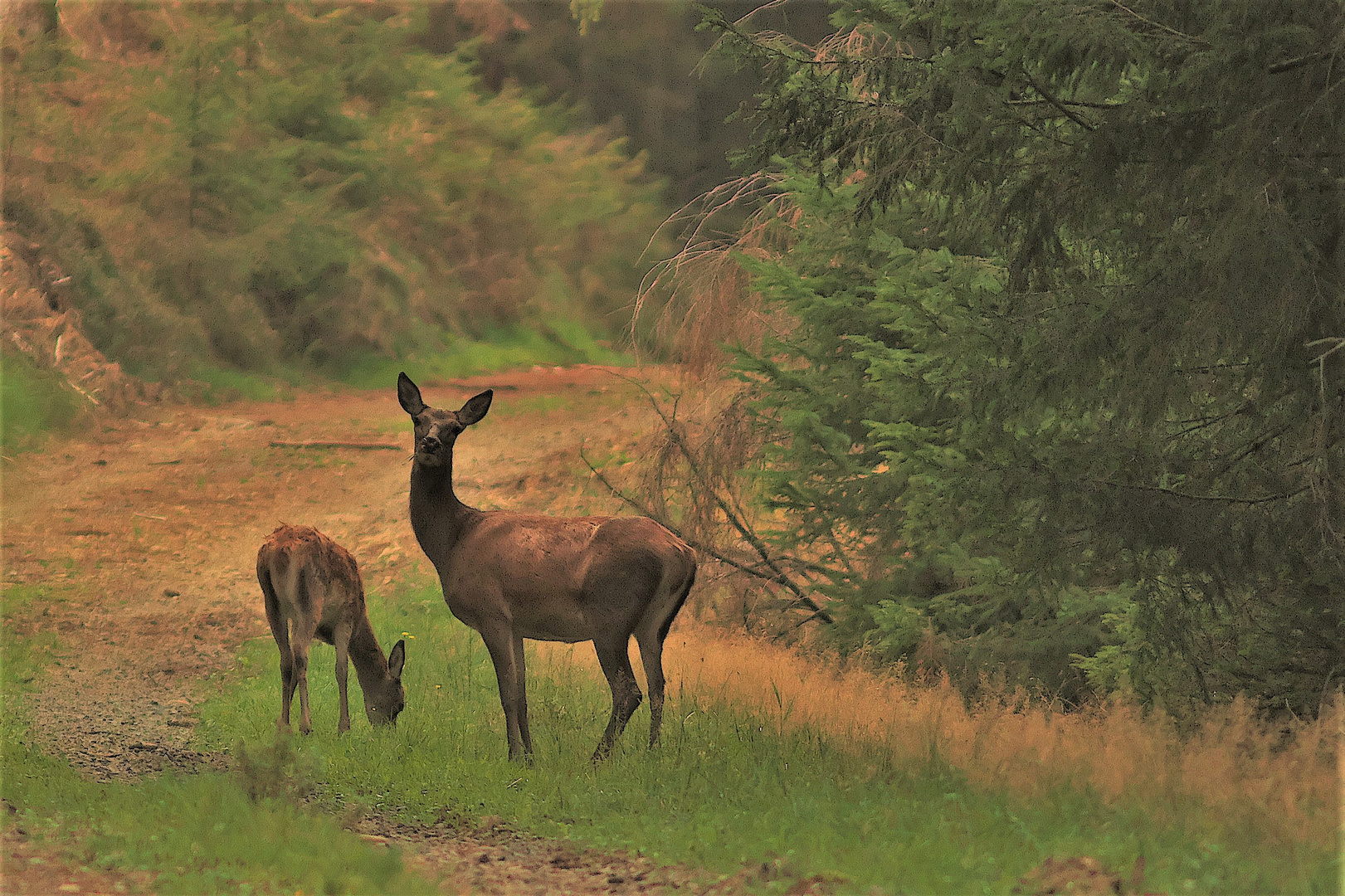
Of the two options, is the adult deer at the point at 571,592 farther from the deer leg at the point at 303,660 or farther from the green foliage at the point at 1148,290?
the green foliage at the point at 1148,290

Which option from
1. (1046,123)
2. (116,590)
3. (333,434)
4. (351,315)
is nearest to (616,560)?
(1046,123)

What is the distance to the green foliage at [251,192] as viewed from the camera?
25812mm

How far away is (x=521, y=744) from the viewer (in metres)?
9.15

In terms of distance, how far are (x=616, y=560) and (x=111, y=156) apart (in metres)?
22.1

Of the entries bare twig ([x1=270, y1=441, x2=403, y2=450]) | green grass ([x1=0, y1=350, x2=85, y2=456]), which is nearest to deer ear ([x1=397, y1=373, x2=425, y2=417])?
bare twig ([x1=270, y1=441, x2=403, y2=450])

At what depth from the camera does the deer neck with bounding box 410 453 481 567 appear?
9797mm

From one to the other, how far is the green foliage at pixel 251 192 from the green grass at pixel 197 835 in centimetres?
1814

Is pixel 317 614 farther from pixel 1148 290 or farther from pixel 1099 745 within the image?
pixel 1148 290

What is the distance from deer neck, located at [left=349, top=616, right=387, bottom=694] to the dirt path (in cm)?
136

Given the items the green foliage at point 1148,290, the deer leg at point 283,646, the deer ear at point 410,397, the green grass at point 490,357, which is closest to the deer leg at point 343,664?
the deer leg at point 283,646

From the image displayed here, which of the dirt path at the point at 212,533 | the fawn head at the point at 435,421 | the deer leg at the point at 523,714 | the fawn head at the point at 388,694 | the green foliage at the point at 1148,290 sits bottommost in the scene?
the dirt path at the point at 212,533

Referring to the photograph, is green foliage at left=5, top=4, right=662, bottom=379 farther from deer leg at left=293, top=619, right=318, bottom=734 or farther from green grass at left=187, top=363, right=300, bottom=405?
deer leg at left=293, top=619, right=318, bottom=734

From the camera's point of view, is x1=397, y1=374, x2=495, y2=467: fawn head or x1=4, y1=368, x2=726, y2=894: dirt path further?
x1=397, y1=374, x2=495, y2=467: fawn head

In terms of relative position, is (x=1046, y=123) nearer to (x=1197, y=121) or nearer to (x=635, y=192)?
(x=1197, y=121)
